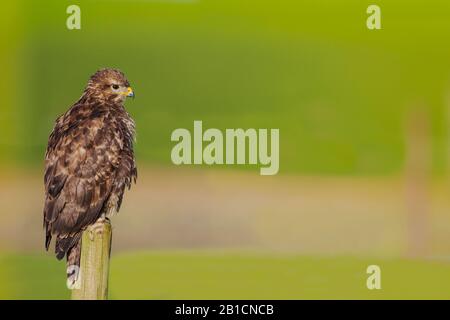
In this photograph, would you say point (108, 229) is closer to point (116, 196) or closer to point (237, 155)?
point (116, 196)

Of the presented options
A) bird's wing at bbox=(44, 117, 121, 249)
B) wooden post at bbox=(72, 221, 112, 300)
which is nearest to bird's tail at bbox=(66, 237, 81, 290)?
bird's wing at bbox=(44, 117, 121, 249)

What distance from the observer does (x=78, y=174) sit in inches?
230

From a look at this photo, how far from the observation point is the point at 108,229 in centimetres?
514

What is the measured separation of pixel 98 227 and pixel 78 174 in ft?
2.45

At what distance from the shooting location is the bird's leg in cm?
510

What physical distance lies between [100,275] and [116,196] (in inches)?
51.5

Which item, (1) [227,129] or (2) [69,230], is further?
A: (1) [227,129]

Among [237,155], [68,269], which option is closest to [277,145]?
[237,155]

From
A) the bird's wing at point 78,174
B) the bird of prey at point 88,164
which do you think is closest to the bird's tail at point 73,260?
the bird of prey at point 88,164

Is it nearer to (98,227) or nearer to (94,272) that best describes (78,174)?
(98,227)

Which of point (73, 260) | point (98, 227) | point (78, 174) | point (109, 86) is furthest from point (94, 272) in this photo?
point (109, 86)
